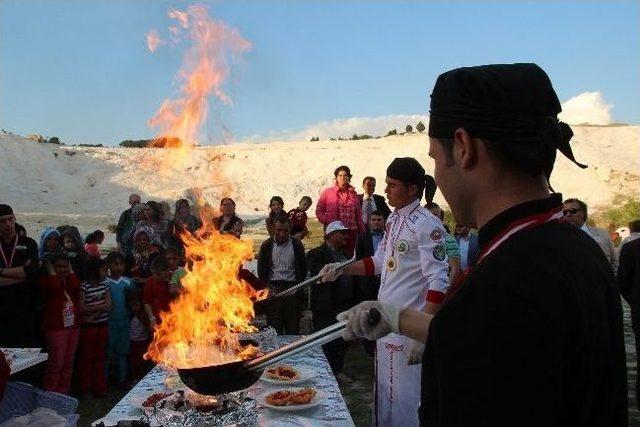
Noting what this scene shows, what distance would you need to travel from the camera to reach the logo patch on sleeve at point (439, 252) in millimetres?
3980

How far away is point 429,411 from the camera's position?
1.18 meters

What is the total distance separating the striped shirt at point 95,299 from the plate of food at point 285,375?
351cm

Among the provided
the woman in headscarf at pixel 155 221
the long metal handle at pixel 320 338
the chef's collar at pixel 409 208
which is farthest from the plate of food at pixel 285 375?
the woman in headscarf at pixel 155 221

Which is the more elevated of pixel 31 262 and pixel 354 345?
pixel 31 262

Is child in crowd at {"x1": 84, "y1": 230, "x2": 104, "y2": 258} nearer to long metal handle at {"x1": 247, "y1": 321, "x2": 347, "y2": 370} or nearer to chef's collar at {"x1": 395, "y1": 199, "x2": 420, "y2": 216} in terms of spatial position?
chef's collar at {"x1": 395, "y1": 199, "x2": 420, "y2": 216}

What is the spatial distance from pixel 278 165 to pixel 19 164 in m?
21.5

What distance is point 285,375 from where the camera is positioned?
414 centimetres

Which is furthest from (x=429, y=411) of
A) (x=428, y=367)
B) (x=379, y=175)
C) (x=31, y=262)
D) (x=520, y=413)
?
(x=379, y=175)

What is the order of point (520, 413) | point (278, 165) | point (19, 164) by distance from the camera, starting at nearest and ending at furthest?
point (520, 413) < point (19, 164) < point (278, 165)

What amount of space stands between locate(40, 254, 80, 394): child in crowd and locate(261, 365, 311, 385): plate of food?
11.0 feet

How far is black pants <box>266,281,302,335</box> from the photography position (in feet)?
26.1

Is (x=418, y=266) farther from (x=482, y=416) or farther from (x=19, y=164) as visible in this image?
(x=19, y=164)

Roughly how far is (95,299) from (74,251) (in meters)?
1.27

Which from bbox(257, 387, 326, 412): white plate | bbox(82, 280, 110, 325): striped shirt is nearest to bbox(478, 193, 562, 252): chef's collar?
bbox(257, 387, 326, 412): white plate
